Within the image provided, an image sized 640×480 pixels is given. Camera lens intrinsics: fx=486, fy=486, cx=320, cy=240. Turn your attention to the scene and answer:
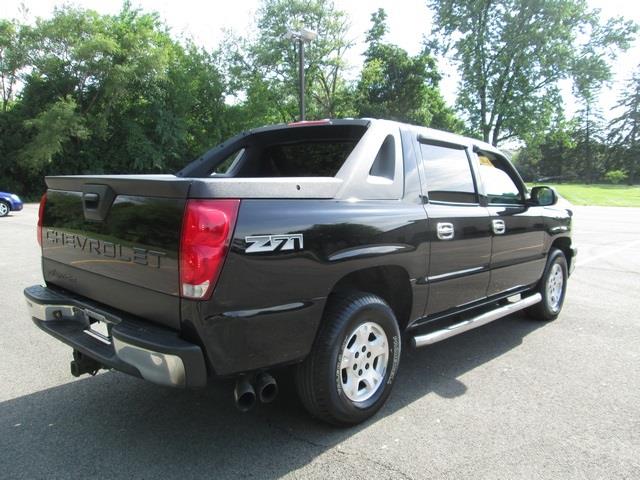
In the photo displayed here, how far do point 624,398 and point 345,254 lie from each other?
2.32m

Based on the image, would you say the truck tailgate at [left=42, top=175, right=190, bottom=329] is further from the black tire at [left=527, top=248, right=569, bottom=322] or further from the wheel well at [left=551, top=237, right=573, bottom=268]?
the wheel well at [left=551, top=237, right=573, bottom=268]

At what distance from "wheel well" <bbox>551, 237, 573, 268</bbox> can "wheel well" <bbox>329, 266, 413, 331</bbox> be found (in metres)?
2.66

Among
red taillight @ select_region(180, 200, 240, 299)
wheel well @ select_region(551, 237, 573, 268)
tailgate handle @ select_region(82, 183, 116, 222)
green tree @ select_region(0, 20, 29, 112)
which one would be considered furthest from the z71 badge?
green tree @ select_region(0, 20, 29, 112)

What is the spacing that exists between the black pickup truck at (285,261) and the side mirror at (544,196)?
2.59ft

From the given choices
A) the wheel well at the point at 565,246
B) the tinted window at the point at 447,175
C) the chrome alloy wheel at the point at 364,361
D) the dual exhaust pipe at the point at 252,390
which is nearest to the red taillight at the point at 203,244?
the dual exhaust pipe at the point at 252,390

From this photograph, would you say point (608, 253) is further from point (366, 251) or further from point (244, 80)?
point (244, 80)

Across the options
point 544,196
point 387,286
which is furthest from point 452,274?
point 544,196

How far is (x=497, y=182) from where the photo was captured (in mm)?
4387

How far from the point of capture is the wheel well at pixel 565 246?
17.3 feet

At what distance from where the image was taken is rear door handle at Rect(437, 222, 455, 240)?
11.1 ft

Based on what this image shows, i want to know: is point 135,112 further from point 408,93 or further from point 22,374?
point 22,374

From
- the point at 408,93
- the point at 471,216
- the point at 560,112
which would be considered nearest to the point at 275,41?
the point at 408,93

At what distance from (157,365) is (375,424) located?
56.5 inches

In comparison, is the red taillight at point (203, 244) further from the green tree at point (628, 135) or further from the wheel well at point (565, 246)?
the green tree at point (628, 135)
